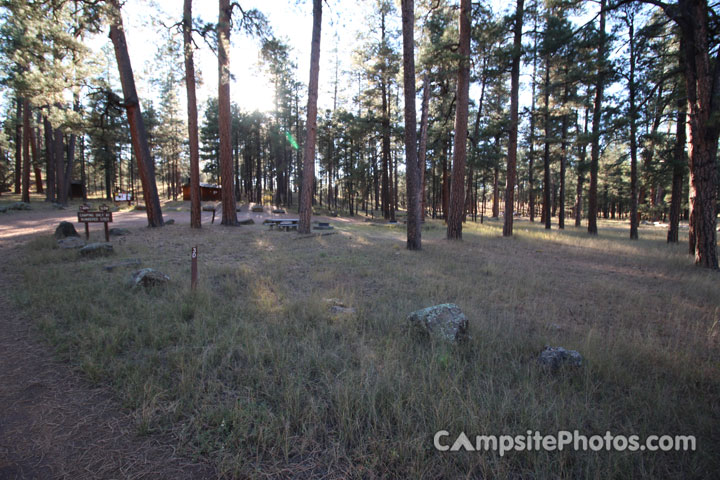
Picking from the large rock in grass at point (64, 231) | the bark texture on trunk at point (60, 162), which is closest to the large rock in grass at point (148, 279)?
the large rock in grass at point (64, 231)

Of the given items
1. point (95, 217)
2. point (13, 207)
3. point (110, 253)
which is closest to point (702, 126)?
point (110, 253)

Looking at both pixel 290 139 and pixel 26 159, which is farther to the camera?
pixel 290 139

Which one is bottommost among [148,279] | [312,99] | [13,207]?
[148,279]

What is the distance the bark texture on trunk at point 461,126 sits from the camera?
456 inches

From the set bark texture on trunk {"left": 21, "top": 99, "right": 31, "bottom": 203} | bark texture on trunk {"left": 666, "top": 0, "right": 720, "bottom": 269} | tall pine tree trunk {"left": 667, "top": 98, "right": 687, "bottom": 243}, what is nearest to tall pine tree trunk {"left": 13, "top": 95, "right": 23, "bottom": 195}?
bark texture on trunk {"left": 21, "top": 99, "right": 31, "bottom": 203}

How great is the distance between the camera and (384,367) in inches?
115

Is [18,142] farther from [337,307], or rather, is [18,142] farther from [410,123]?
[337,307]

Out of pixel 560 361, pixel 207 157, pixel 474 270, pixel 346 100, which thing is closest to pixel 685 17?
pixel 474 270

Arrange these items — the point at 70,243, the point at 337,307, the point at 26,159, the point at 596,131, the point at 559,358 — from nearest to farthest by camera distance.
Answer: the point at 559,358 → the point at 337,307 → the point at 70,243 → the point at 596,131 → the point at 26,159

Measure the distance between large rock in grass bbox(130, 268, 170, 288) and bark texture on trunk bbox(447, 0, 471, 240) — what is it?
10709 millimetres

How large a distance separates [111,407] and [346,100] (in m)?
34.5

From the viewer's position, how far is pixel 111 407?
2508 mm

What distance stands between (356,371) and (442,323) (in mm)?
1403

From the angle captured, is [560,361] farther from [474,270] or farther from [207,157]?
[207,157]
